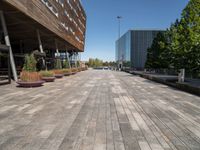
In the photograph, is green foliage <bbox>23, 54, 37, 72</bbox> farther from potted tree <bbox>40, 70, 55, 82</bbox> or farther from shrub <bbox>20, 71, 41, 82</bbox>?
potted tree <bbox>40, 70, 55, 82</bbox>

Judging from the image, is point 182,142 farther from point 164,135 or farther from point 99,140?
point 99,140

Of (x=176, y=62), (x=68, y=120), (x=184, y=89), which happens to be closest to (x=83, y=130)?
(x=68, y=120)

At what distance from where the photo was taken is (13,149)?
4.58 metres

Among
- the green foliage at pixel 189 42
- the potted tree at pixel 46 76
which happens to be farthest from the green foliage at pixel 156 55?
the potted tree at pixel 46 76

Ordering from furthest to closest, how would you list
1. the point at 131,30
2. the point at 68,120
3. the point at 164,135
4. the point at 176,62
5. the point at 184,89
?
the point at 131,30
the point at 176,62
the point at 184,89
the point at 68,120
the point at 164,135

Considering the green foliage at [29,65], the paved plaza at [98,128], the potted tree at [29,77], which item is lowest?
the paved plaza at [98,128]

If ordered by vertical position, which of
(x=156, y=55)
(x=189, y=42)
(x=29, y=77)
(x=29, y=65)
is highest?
(x=189, y=42)

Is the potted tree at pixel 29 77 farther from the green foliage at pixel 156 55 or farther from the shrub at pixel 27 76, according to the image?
the green foliage at pixel 156 55

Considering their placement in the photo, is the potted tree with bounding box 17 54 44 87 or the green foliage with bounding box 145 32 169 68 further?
the green foliage with bounding box 145 32 169 68

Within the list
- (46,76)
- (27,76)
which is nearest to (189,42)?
(46,76)

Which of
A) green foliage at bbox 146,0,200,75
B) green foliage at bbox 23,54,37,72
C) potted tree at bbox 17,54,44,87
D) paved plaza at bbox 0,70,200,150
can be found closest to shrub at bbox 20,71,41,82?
potted tree at bbox 17,54,44,87

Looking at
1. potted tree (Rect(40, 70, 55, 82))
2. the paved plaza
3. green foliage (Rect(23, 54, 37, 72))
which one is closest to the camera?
the paved plaza

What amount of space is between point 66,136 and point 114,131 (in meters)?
1.33

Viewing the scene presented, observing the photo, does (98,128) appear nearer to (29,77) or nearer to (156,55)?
(29,77)
